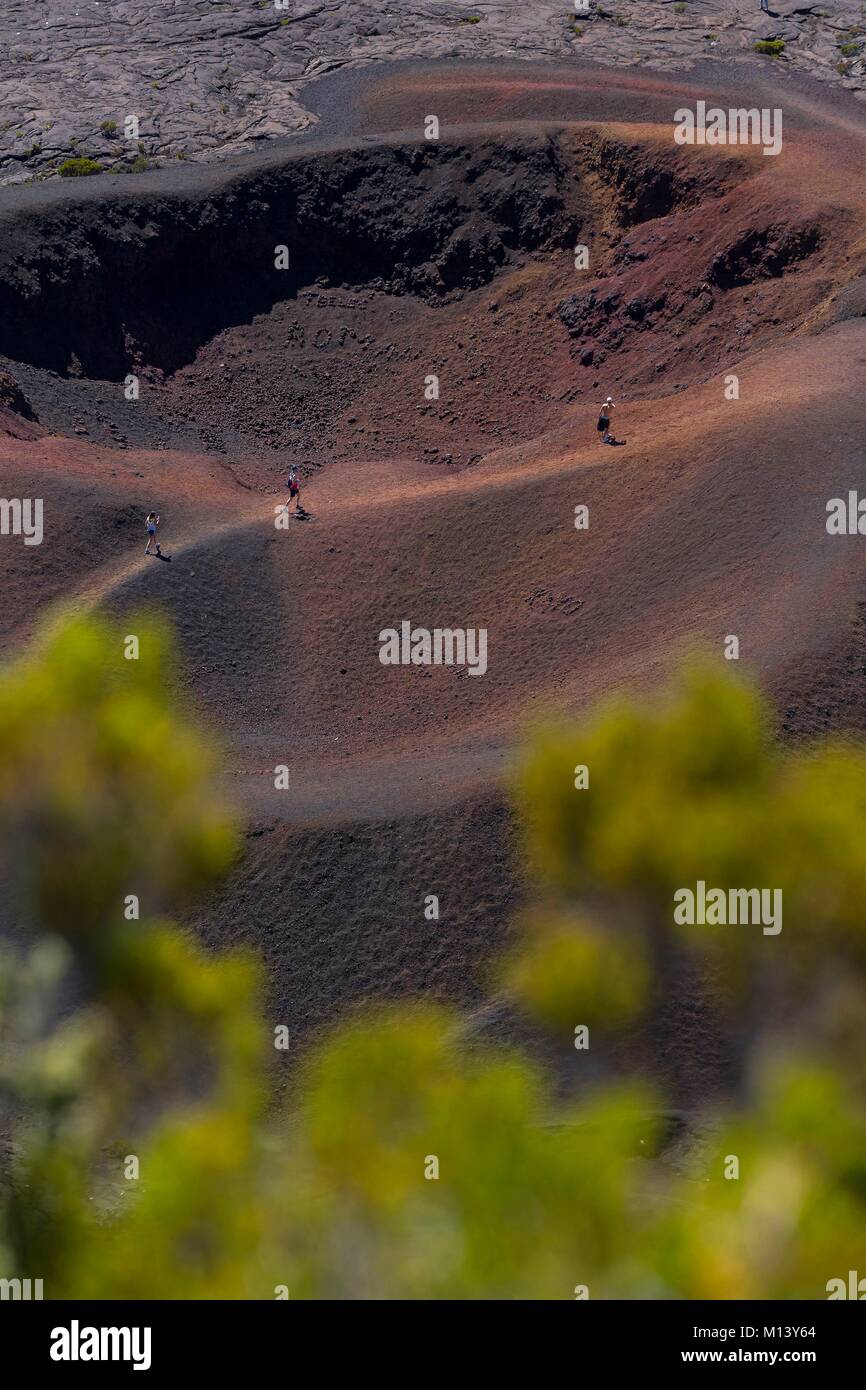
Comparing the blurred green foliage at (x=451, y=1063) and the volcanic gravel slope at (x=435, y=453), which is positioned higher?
the volcanic gravel slope at (x=435, y=453)

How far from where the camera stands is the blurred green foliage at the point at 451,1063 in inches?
589

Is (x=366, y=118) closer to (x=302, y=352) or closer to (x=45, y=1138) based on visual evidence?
(x=302, y=352)

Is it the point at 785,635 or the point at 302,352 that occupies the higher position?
the point at 302,352

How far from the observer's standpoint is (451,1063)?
21.6m

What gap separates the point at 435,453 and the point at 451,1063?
22515 mm

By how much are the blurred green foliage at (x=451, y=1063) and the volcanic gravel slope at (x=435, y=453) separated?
1.39 meters

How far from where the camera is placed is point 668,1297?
14.2 m

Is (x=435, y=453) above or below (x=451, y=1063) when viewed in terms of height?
above

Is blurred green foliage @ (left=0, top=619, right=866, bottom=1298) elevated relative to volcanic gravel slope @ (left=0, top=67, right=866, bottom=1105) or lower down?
lower down

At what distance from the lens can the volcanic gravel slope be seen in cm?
2483

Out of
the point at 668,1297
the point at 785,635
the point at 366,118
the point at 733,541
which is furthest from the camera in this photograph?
the point at 366,118

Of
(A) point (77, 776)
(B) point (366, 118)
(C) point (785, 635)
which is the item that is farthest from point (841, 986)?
(B) point (366, 118)

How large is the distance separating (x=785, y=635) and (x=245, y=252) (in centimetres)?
2936

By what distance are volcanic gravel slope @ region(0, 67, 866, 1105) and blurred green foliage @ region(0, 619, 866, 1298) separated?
139 cm
